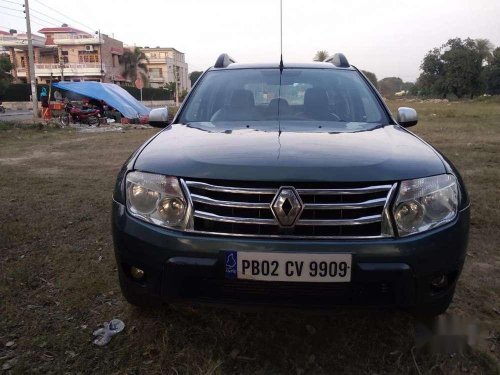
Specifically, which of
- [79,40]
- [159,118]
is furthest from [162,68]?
[159,118]

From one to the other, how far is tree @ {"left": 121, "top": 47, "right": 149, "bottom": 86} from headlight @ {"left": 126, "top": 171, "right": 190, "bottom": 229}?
69.1 meters

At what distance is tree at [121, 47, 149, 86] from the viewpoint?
67.9m

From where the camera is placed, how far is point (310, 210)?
2.06 meters

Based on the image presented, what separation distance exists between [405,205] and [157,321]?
1512 mm

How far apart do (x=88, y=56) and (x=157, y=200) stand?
6759cm

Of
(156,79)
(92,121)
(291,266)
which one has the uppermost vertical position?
(156,79)

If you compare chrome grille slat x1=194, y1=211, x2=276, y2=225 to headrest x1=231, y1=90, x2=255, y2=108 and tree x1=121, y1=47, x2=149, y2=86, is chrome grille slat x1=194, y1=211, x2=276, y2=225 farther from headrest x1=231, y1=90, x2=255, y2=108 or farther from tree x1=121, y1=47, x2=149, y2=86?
tree x1=121, y1=47, x2=149, y2=86

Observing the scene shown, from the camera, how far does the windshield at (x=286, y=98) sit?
3.26m

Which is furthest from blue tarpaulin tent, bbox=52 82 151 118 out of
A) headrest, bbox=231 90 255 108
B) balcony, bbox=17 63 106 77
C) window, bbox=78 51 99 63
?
window, bbox=78 51 99 63

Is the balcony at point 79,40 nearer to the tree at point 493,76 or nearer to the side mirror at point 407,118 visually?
the tree at point 493,76

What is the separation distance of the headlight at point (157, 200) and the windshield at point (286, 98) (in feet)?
3.50

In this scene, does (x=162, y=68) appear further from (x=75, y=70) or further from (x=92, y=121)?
(x=92, y=121)

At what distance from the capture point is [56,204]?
531 centimetres

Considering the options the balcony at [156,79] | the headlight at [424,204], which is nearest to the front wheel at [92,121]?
the headlight at [424,204]
